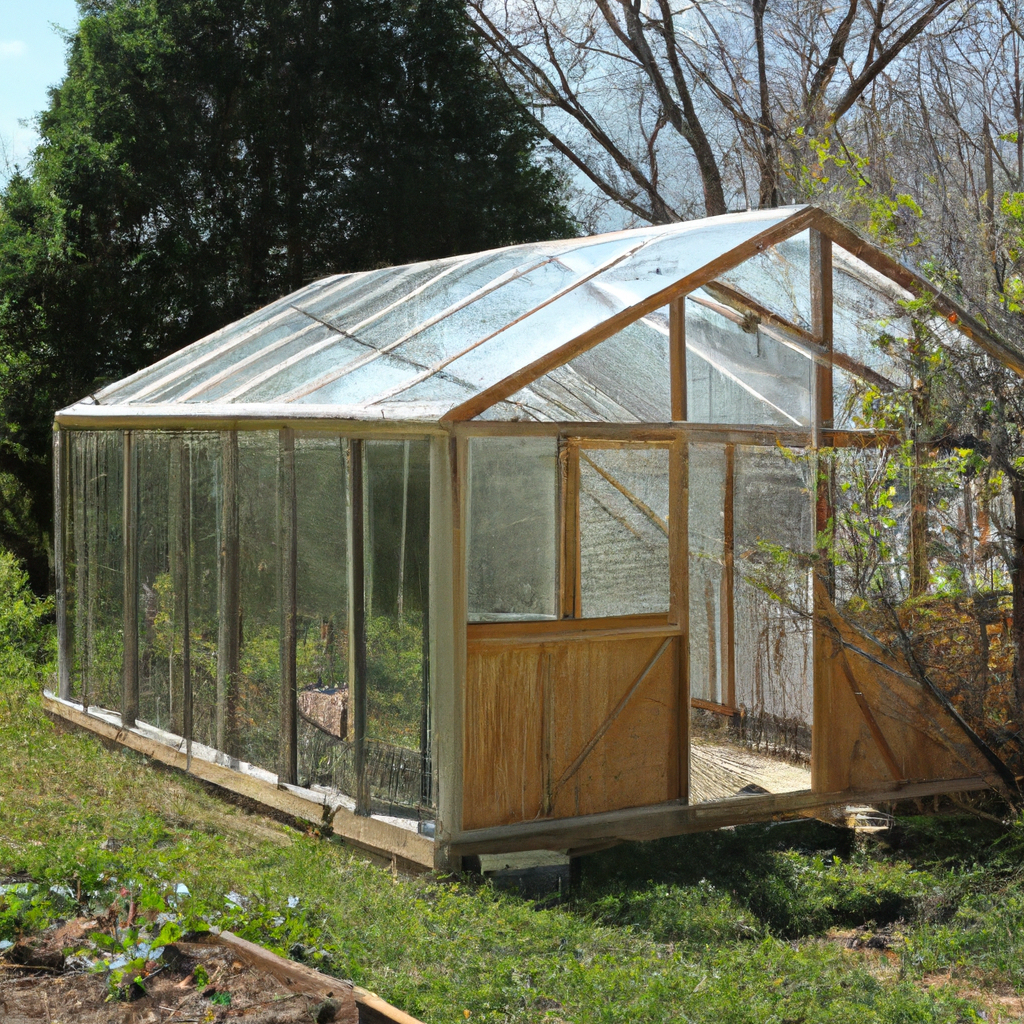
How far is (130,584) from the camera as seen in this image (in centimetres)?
819

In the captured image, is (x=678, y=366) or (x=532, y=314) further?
(x=678, y=366)

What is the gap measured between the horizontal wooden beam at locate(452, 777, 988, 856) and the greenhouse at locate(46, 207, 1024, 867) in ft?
0.07

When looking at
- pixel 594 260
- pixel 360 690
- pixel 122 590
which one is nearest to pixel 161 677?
pixel 122 590

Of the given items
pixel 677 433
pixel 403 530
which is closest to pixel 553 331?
pixel 677 433

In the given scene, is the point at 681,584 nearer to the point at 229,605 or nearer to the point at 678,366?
the point at 678,366

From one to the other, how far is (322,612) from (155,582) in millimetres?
1948

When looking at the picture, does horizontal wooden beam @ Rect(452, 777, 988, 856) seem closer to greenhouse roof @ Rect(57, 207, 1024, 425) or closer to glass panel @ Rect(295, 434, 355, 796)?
glass panel @ Rect(295, 434, 355, 796)

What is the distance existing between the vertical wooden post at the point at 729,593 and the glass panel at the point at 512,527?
4.37 feet

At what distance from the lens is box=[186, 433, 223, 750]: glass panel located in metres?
7.37

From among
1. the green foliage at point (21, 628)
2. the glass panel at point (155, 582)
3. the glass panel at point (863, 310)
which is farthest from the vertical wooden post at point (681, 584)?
the green foliage at point (21, 628)

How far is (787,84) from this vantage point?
1702 centimetres

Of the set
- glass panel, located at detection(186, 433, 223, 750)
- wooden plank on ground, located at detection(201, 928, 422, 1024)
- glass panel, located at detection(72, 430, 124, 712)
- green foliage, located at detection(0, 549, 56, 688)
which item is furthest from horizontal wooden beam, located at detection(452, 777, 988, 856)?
green foliage, located at detection(0, 549, 56, 688)

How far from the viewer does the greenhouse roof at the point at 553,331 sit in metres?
6.12

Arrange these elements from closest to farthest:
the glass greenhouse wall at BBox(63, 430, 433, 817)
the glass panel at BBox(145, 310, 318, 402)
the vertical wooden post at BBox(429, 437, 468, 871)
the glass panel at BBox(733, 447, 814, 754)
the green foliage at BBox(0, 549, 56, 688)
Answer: the vertical wooden post at BBox(429, 437, 468, 871) < the glass greenhouse wall at BBox(63, 430, 433, 817) < the glass panel at BBox(733, 447, 814, 754) < the glass panel at BBox(145, 310, 318, 402) < the green foliage at BBox(0, 549, 56, 688)
